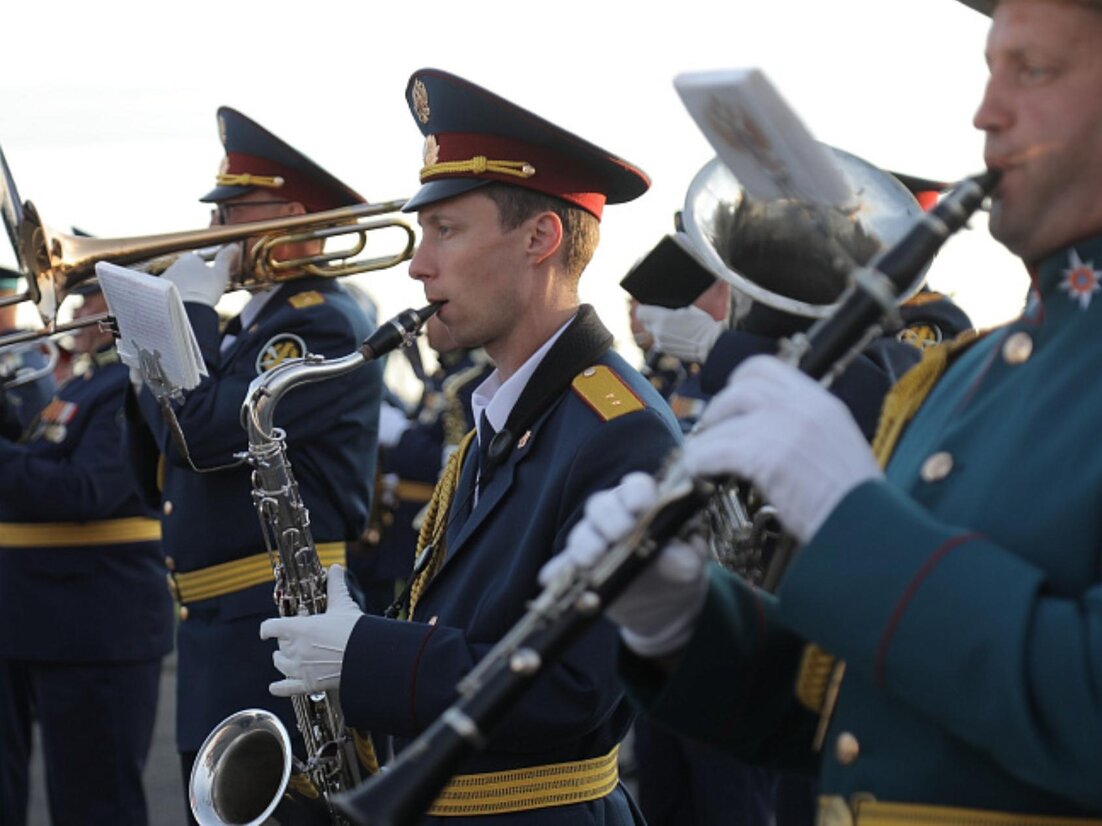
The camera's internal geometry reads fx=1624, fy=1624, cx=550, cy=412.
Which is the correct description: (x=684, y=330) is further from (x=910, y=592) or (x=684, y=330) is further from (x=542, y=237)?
(x=910, y=592)

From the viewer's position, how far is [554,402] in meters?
3.08

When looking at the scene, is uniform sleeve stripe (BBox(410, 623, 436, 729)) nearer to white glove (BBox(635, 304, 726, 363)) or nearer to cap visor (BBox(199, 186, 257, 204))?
cap visor (BBox(199, 186, 257, 204))

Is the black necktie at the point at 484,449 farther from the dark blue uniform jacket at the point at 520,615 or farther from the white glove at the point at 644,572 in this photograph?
the white glove at the point at 644,572

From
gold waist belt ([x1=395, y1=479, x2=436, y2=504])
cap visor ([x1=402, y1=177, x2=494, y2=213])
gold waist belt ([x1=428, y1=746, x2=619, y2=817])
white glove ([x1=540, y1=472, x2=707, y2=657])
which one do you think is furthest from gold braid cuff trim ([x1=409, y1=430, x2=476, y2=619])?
gold waist belt ([x1=395, y1=479, x2=436, y2=504])

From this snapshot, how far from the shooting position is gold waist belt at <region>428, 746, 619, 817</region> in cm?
290

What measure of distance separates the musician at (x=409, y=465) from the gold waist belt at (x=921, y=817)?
5.35 metres

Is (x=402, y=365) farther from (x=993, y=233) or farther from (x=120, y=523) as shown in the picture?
(x=993, y=233)

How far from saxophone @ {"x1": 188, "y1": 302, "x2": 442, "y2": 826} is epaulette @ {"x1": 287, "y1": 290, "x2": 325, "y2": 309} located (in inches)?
26.8

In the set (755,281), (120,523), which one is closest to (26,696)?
(120,523)

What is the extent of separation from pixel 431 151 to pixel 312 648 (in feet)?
3.38

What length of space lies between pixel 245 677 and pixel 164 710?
5079 mm

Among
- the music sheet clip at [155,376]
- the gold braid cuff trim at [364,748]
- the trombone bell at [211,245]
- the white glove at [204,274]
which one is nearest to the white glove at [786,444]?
the gold braid cuff trim at [364,748]

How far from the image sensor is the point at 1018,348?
1.90 metres

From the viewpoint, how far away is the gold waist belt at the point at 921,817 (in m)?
1.73
